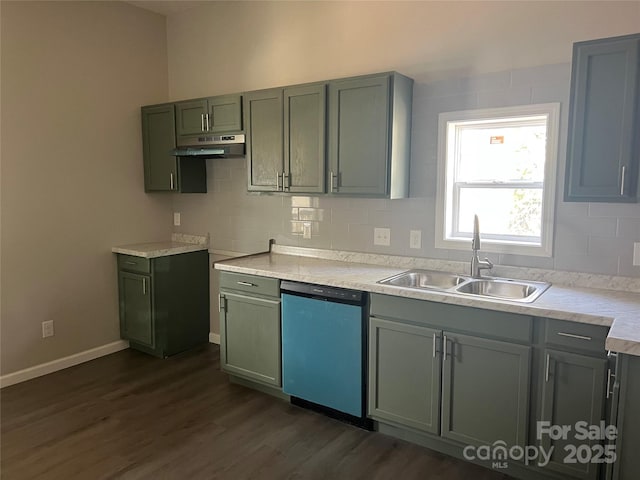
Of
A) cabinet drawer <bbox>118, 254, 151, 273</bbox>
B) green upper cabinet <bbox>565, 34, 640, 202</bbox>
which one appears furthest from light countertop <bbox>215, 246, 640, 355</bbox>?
cabinet drawer <bbox>118, 254, 151, 273</bbox>

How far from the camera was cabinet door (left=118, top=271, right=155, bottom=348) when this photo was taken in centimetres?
412

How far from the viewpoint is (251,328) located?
11.3 ft

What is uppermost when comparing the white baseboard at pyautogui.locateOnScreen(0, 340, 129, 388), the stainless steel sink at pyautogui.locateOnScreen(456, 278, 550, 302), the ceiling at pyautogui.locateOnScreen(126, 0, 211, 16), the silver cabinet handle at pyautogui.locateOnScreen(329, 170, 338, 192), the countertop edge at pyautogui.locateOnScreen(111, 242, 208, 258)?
the ceiling at pyautogui.locateOnScreen(126, 0, 211, 16)

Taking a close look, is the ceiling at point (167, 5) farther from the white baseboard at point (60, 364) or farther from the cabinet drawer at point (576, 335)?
the cabinet drawer at point (576, 335)

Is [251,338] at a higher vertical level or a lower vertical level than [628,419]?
lower

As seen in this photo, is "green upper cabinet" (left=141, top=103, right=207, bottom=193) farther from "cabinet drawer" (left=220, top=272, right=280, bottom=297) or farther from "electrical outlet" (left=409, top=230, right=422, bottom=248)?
"electrical outlet" (left=409, top=230, right=422, bottom=248)

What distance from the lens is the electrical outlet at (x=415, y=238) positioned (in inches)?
130

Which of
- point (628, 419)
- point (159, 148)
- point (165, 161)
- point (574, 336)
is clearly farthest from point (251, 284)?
point (628, 419)

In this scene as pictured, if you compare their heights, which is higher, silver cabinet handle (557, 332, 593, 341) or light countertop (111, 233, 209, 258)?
light countertop (111, 233, 209, 258)

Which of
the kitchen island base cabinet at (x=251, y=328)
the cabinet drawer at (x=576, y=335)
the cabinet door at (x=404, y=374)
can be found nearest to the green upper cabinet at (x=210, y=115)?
the kitchen island base cabinet at (x=251, y=328)

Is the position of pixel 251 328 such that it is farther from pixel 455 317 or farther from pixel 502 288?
pixel 502 288

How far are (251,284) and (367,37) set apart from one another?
6.37ft

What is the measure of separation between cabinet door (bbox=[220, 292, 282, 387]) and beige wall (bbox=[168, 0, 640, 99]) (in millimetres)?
1793

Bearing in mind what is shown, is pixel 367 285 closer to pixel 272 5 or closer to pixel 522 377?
pixel 522 377
